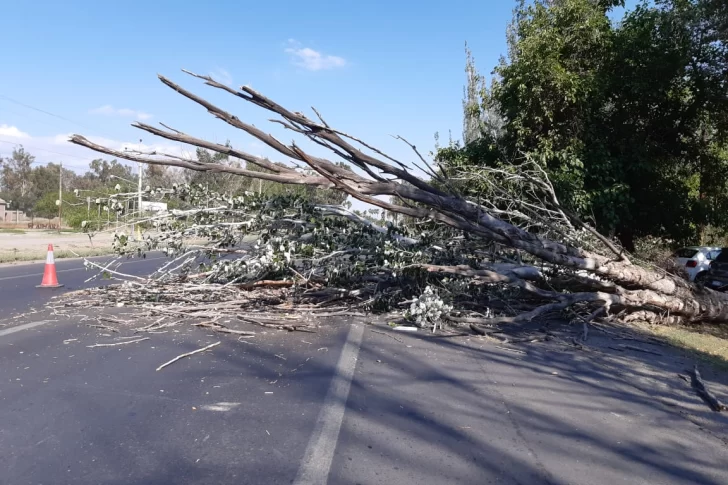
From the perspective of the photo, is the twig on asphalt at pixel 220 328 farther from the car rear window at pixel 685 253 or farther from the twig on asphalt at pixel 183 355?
the car rear window at pixel 685 253

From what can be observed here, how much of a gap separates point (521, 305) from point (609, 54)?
9050 mm

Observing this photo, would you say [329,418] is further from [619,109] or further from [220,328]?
[619,109]

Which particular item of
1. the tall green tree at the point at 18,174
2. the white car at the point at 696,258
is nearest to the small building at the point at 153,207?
the white car at the point at 696,258

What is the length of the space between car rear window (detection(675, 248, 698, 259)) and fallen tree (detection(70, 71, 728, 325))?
26.1 ft

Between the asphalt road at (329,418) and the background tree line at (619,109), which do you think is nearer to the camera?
the asphalt road at (329,418)

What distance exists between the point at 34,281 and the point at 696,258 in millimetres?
17165

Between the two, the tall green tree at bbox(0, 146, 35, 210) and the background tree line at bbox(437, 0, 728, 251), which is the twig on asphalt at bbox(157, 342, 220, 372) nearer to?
the background tree line at bbox(437, 0, 728, 251)

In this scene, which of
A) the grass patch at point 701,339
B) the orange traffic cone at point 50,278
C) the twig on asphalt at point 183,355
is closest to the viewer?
the twig on asphalt at point 183,355

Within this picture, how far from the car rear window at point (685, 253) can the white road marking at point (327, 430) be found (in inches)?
555

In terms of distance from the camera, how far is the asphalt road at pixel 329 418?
379 centimetres

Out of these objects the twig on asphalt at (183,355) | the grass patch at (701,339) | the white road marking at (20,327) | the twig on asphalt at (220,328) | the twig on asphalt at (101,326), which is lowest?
the white road marking at (20,327)

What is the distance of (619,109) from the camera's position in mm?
15719

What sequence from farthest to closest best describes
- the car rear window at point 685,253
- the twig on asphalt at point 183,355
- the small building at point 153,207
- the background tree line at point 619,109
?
the car rear window at point 685,253
the background tree line at point 619,109
the small building at point 153,207
the twig on asphalt at point 183,355

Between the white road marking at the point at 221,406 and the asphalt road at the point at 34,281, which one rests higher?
the white road marking at the point at 221,406
